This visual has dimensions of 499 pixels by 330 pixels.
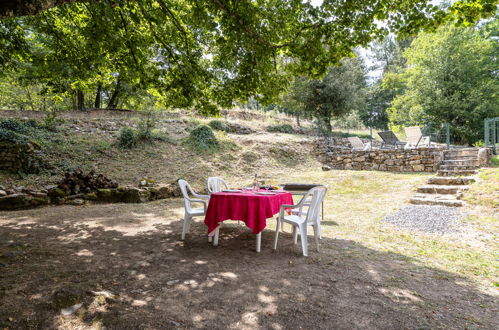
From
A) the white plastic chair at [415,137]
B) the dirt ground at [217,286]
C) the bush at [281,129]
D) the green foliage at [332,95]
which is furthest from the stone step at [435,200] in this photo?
the green foliage at [332,95]

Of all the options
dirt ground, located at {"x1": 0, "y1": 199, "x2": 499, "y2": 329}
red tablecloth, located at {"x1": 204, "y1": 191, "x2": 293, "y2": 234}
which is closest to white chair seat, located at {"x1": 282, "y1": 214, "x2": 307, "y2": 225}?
red tablecloth, located at {"x1": 204, "y1": 191, "x2": 293, "y2": 234}

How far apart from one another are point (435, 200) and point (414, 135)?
6.30m

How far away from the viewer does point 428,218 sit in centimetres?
541

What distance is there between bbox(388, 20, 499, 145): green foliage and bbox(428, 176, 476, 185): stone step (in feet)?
28.1

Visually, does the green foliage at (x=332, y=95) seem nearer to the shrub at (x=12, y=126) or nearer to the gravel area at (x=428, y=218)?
the gravel area at (x=428, y=218)

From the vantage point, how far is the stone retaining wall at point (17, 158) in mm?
7305

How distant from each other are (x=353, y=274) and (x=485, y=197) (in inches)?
203

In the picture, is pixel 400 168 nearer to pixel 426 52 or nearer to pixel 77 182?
pixel 426 52

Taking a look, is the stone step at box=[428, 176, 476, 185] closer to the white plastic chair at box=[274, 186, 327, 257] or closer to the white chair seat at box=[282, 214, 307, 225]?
the white plastic chair at box=[274, 186, 327, 257]

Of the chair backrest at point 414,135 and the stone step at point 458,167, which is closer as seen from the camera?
the stone step at point 458,167

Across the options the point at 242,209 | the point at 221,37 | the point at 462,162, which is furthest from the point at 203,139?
the point at 462,162

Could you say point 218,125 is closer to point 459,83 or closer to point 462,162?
point 462,162

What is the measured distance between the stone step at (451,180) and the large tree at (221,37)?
4.81m

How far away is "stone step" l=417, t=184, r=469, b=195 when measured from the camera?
6703 mm
